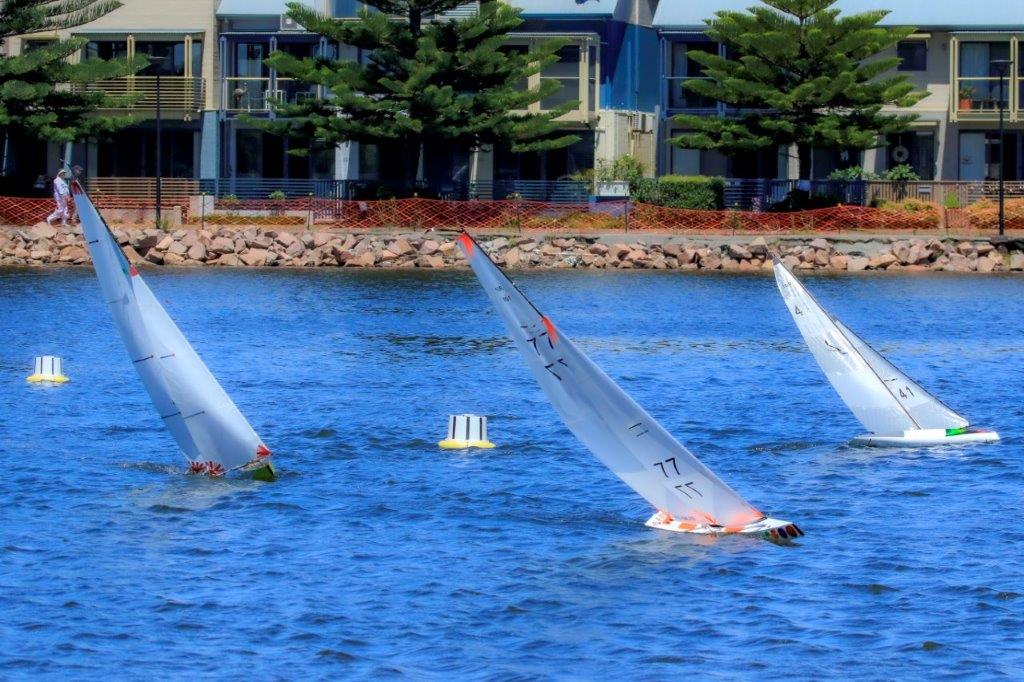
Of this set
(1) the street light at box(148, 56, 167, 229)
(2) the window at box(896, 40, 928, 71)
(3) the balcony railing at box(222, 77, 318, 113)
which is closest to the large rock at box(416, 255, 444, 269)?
(1) the street light at box(148, 56, 167, 229)

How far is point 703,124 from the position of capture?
2234 inches

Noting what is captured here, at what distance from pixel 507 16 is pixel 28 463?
119 feet

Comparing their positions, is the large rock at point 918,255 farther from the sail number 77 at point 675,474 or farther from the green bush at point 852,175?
the sail number 77 at point 675,474

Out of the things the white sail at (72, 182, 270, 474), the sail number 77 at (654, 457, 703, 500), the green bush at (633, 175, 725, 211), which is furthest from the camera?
the green bush at (633, 175, 725, 211)

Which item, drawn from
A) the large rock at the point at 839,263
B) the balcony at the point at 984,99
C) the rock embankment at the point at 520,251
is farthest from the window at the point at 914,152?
the large rock at the point at 839,263

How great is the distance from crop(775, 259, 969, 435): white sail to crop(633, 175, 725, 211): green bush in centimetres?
3440

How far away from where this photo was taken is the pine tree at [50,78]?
184ft

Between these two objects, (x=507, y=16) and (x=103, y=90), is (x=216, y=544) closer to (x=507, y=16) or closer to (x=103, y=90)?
(x=507, y=16)

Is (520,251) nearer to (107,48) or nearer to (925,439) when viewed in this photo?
(107,48)

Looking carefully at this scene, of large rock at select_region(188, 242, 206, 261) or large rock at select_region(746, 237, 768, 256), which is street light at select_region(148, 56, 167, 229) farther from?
large rock at select_region(746, 237, 768, 256)

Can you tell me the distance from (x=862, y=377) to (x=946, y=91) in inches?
1658

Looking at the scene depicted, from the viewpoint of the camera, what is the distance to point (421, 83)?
180ft

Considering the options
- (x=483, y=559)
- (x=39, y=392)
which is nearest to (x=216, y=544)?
(x=483, y=559)

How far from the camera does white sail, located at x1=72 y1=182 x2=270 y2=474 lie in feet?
62.6
